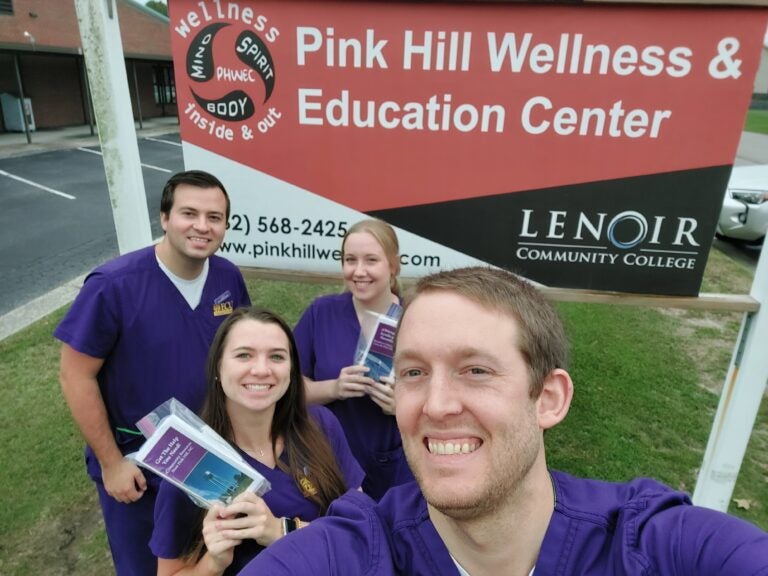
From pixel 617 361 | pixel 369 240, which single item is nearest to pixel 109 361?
pixel 369 240

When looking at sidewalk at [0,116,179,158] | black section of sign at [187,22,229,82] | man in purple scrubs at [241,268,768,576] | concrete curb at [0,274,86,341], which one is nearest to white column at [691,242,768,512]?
man in purple scrubs at [241,268,768,576]

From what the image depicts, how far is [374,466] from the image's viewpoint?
7.49 feet

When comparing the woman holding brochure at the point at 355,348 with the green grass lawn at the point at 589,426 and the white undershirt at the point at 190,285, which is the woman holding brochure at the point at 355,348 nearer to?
the white undershirt at the point at 190,285

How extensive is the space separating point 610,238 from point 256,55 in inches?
70.9

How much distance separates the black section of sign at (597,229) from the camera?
2.41m

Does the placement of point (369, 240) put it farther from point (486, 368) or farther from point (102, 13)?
point (102, 13)

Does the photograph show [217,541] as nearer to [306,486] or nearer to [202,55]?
[306,486]

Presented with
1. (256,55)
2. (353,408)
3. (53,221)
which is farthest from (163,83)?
(353,408)

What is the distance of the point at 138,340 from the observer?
203cm

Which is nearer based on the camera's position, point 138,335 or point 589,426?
point 138,335

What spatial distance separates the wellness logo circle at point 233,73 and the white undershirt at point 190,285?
0.77m

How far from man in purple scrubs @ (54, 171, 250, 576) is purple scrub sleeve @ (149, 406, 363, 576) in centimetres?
57

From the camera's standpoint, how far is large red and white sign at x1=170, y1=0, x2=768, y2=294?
87.7 inches

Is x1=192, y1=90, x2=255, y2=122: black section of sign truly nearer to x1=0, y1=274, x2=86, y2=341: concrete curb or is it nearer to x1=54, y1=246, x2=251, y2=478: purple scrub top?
x1=54, y1=246, x2=251, y2=478: purple scrub top
